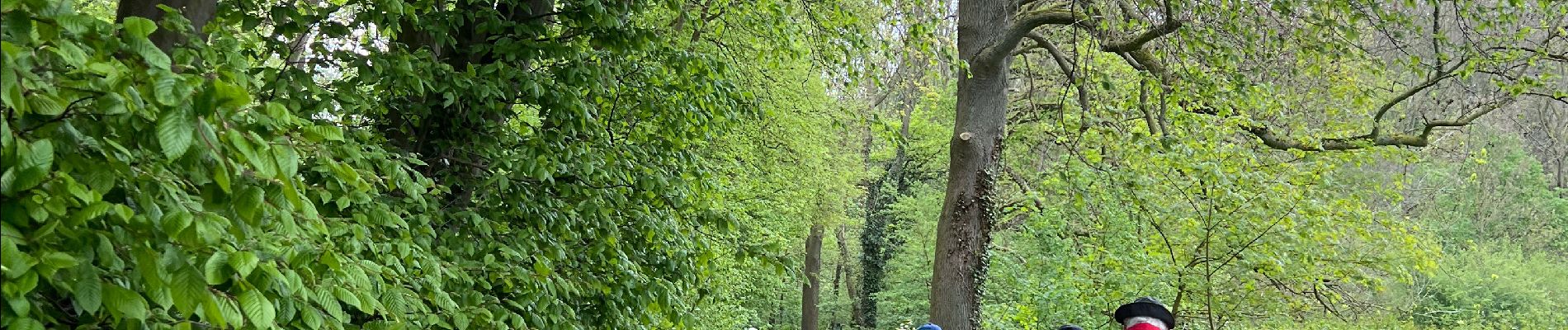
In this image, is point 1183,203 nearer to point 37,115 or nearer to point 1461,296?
point 37,115

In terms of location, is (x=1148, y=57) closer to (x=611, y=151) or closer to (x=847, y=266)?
(x=611, y=151)

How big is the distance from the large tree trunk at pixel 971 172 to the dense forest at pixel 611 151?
0.07ft

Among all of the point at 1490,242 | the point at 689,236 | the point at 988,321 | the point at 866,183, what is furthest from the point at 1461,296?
the point at 689,236

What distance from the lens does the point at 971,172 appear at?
9.32 metres

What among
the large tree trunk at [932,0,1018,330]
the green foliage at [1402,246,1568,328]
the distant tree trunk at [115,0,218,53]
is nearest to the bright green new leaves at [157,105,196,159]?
the distant tree trunk at [115,0,218,53]

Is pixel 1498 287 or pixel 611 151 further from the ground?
pixel 1498 287

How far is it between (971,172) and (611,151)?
420 cm

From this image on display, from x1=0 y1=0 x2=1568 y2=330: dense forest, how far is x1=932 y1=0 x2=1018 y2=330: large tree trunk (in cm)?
2

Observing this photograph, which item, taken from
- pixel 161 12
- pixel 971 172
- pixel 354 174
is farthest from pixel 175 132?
pixel 971 172

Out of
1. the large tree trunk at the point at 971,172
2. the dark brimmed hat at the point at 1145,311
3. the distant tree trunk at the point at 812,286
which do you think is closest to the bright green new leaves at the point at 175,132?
the dark brimmed hat at the point at 1145,311

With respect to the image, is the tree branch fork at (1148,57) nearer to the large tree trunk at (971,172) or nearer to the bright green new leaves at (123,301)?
the large tree trunk at (971,172)

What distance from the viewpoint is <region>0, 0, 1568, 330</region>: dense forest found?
7.43 ft

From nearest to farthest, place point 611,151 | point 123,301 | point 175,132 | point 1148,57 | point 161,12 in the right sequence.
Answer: point 175,132
point 123,301
point 161,12
point 611,151
point 1148,57

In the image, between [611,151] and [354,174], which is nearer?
[354,174]
